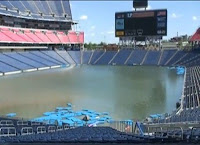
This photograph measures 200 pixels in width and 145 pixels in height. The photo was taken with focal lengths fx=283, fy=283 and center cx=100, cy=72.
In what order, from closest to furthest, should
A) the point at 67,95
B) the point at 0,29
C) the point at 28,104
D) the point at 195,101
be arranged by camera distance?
the point at 195,101, the point at 28,104, the point at 67,95, the point at 0,29

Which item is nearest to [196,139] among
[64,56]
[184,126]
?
[184,126]

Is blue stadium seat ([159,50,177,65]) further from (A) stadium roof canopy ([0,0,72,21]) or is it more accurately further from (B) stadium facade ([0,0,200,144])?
(A) stadium roof canopy ([0,0,72,21])

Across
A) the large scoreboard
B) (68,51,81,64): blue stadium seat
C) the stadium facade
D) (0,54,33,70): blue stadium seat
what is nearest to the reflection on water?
(0,54,33,70): blue stadium seat

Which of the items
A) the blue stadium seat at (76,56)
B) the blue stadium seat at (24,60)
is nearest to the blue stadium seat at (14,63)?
the blue stadium seat at (24,60)

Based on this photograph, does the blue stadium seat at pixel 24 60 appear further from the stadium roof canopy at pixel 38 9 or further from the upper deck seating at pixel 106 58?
the upper deck seating at pixel 106 58

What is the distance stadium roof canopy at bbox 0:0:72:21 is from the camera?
5892 centimetres

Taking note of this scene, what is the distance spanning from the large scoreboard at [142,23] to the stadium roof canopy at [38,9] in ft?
61.1

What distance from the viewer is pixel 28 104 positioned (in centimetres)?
2195

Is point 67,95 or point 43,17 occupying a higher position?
point 43,17

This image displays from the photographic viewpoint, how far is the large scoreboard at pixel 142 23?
58594mm

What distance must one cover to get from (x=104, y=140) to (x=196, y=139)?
7.16 ft

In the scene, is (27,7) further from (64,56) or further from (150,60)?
(150,60)

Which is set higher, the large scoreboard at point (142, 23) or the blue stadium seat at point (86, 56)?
the large scoreboard at point (142, 23)

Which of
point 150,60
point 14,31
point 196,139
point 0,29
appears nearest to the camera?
point 196,139
